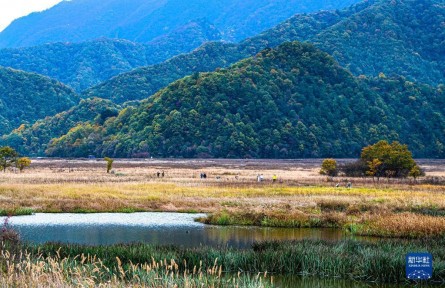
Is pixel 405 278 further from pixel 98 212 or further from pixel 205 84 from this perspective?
pixel 205 84

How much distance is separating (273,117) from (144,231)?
127004 mm

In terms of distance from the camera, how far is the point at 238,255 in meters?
22.3

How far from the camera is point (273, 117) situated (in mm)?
157875

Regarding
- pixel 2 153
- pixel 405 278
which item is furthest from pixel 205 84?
pixel 405 278

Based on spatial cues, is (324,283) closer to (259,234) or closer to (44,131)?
(259,234)

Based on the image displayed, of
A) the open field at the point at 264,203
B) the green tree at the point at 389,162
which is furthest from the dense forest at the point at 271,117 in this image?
the open field at the point at 264,203

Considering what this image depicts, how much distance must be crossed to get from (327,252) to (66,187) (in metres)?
34.0

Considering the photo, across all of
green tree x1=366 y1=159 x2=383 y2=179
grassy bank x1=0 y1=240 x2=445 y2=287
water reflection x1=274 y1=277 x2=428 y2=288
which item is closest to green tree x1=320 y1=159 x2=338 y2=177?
green tree x1=366 y1=159 x2=383 y2=179

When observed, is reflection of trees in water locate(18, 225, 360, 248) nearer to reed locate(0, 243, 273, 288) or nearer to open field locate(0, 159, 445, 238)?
open field locate(0, 159, 445, 238)

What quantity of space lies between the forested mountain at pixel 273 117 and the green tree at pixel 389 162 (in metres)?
75.6

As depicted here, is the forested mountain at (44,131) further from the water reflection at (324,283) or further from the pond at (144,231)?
the water reflection at (324,283)

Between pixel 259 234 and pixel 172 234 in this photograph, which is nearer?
pixel 172 234

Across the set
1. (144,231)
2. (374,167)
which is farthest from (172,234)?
(374,167)

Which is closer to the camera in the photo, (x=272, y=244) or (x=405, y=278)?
(x=405, y=278)
